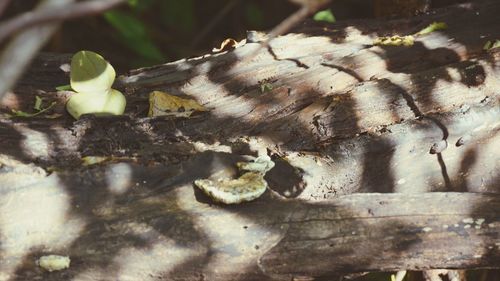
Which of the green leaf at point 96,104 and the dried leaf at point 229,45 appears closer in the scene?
the green leaf at point 96,104

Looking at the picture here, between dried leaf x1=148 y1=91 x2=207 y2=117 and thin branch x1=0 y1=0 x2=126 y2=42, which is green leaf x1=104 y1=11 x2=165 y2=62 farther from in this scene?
thin branch x1=0 y1=0 x2=126 y2=42

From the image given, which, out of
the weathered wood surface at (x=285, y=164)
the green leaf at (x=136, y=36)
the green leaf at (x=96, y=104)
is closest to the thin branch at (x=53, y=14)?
the weathered wood surface at (x=285, y=164)

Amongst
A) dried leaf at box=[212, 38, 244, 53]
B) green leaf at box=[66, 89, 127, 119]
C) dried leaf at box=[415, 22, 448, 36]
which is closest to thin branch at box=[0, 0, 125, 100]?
green leaf at box=[66, 89, 127, 119]

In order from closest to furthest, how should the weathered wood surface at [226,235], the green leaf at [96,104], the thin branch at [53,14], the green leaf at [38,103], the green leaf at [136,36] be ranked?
the thin branch at [53,14] → the weathered wood surface at [226,235] → the green leaf at [96,104] → the green leaf at [38,103] → the green leaf at [136,36]

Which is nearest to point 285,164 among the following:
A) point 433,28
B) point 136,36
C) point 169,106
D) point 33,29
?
point 169,106

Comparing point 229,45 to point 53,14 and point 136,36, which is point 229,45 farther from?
point 53,14

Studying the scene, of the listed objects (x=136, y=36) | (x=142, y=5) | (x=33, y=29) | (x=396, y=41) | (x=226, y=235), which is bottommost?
(x=136, y=36)

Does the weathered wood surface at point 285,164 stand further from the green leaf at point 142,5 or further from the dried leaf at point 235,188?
the green leaf at point 142,5
